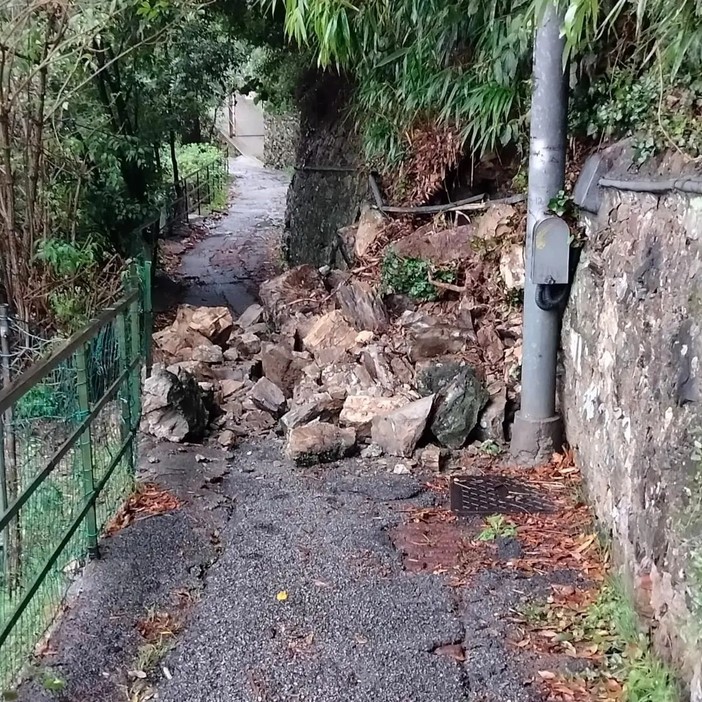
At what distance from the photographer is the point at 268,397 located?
5.29 metres

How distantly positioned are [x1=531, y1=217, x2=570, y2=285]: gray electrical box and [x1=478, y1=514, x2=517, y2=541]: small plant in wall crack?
1.22 meters

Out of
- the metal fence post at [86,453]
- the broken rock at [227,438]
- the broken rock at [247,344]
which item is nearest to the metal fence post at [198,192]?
the broken rock at [247,344]

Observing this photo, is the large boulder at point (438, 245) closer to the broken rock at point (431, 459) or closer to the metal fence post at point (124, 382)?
the broken rock at point (431, 459)

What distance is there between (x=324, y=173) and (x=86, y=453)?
5687 millimetres

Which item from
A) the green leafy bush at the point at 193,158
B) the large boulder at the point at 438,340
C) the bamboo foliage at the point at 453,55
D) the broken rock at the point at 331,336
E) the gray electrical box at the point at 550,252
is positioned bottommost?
the broken rock at the point at 331,336

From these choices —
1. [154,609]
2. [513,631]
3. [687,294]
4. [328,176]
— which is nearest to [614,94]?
[687,294]

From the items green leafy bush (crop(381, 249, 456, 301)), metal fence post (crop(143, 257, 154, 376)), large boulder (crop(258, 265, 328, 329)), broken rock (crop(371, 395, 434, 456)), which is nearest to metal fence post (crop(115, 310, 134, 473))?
metal fence post (crop(143, 257, 154, 376))

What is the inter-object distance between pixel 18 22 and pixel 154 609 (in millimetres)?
4178

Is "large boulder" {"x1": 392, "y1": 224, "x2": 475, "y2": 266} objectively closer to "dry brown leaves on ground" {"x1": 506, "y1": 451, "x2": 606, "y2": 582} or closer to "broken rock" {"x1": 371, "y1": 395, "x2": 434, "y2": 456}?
"broken rock" {"x1": 371, "y1": 395, "x2": 434, "y2": 456}

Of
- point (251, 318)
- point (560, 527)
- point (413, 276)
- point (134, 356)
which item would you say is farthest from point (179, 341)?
point (560, 527)

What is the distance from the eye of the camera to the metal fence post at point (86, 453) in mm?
3090

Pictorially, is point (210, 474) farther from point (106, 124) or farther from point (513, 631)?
point (106, 124)

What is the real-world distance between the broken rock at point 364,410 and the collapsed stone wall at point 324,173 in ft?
9.42

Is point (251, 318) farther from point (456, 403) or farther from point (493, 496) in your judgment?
point (493, 496)
